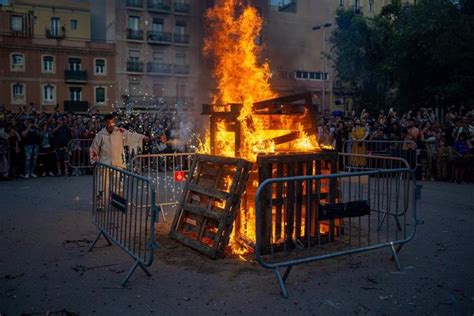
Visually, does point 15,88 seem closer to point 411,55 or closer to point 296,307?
point 411,55

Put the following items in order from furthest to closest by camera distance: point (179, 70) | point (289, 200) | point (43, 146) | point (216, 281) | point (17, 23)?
point (17, 23) < point (179, 70) < point (43, 146) < point (289, 200) < point (216, 281)

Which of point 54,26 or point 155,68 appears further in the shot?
point 155,68

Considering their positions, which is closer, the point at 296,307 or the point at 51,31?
the point at 296,307

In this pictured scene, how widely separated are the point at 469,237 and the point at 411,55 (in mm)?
25724

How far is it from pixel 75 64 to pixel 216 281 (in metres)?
41.4

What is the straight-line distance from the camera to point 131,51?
144 feet

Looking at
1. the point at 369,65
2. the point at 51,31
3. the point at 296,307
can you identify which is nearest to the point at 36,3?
the point at 51,31

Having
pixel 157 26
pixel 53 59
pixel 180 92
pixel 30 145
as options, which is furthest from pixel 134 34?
pixel 30 145

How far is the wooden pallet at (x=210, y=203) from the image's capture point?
5.87 m

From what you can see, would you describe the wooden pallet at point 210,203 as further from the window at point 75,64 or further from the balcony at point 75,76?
the window at point 75,64

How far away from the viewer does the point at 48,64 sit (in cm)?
4109

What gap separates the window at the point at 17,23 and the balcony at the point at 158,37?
12.3 m

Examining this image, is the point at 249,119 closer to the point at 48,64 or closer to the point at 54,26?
the point at 48,64

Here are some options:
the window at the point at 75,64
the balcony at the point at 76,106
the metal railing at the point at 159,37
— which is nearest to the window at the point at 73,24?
the window at the point at 75,64
